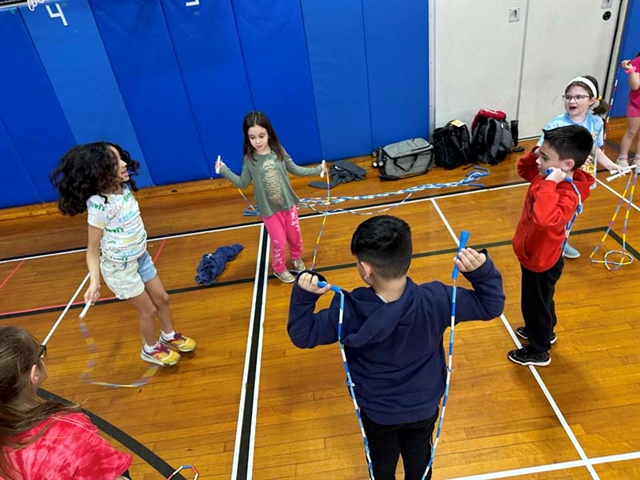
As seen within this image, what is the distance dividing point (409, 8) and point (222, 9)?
7.10 ft

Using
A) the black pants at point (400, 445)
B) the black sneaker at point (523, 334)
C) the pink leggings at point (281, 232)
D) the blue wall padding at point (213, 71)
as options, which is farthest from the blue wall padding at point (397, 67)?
the black pants at point (400, 445)

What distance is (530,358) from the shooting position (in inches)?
113

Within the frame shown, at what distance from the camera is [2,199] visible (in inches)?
244

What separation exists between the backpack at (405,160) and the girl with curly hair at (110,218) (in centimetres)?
343

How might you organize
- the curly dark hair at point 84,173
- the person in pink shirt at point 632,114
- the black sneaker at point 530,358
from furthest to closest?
the person in pink shirt at point 632,114, the black sneaker at point 530,358, the curly dark hair at point 84,173

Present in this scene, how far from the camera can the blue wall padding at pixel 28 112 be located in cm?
530

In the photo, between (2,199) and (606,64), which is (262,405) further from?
(606,64)

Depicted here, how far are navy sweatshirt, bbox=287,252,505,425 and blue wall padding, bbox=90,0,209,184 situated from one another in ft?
15.8

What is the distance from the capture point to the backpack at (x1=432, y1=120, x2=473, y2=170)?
5.66 metres

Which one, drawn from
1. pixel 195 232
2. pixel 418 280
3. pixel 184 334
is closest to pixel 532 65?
pixel 418 280

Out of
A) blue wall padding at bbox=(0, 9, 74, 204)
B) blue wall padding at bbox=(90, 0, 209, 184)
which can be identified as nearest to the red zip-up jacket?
blue wall padding at bbox=(90, 0, 209, 184)

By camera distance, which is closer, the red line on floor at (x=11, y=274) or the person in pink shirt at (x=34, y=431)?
the person in pink shirt at (x=34, y=431)

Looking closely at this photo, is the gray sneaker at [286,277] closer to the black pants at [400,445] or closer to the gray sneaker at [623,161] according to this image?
the black pants at [400,445]

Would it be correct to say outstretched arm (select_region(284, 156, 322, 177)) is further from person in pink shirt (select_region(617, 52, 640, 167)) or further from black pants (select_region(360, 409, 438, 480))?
person in pink shirt (select_region(617, 52, 640, 167))
